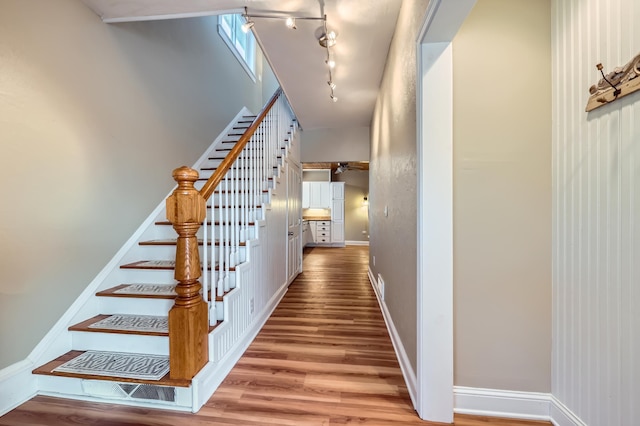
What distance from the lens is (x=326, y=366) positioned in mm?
1745

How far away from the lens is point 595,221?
108cm

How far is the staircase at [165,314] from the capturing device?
1.38 meters

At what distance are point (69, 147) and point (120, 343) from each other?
1.41 m

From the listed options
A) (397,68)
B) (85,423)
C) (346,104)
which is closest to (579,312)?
(397,68)

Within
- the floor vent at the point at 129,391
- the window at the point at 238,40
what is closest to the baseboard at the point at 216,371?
the floor vent at the point at 129,391

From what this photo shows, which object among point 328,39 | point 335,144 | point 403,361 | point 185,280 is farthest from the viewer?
point 335,144

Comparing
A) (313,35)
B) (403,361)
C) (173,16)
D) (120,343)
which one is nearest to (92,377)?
(120,343)

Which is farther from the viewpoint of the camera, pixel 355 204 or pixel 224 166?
pixel 355 204

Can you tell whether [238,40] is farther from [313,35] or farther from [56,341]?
[56,341]

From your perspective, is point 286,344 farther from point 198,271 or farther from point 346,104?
point 346,104

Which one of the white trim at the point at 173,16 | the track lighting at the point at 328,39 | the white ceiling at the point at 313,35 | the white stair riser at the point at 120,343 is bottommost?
the white stair riser at the point at 120,343

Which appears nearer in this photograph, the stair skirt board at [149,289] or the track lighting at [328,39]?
the stair skirt board at [149,289]

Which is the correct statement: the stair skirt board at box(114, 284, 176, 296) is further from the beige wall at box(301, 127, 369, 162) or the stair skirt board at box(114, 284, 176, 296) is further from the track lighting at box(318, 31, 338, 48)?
the beige wall at box(301, 127, 369, 162)

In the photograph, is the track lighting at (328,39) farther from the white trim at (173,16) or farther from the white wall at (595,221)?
the white wall at (595,221)
